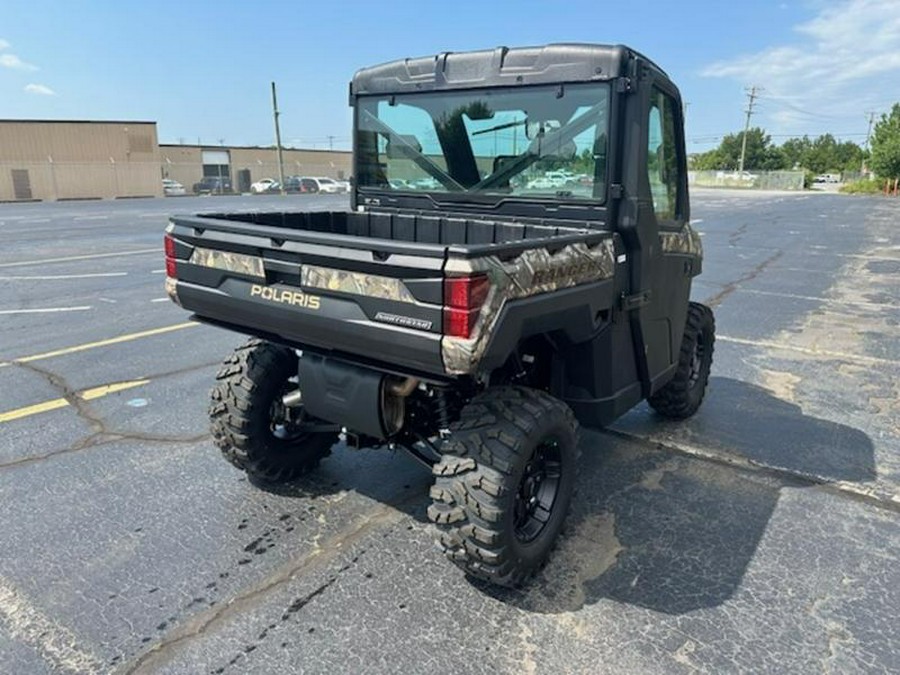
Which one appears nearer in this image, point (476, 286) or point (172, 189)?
point (476, 286)

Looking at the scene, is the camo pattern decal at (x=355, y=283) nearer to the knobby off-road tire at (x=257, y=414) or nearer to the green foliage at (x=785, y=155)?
the knobby off-road tire at (x=257, y=414)

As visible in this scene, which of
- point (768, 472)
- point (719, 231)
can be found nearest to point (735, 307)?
point (768, 472)

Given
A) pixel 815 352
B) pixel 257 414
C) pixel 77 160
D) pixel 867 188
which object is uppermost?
pixel 77 160

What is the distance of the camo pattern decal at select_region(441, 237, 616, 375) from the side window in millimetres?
899

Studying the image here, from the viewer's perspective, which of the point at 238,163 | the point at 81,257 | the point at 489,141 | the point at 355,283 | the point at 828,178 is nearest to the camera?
the point at 355,283

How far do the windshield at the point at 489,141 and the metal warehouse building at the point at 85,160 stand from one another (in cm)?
3815

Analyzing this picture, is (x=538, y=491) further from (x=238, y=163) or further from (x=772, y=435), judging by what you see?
(x=238, y=163)

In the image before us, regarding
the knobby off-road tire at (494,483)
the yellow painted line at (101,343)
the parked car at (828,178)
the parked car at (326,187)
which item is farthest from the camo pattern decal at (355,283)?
the parked car at (828,178)

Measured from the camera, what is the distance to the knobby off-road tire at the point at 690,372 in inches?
178

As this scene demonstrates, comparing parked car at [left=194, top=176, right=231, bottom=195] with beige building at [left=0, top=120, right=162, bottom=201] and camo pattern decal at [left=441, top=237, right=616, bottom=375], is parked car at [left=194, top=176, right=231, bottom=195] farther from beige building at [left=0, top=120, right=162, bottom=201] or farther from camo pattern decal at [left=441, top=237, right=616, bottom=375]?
camo pattern decal at [left=441, top=237, right=616, bottom=375]

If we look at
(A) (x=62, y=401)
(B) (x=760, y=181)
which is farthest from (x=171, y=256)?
(B) (x=760, y=181)

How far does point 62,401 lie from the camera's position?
16.1 feet

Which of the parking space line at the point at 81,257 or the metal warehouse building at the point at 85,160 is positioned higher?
the metal warehouse building at the point at 85,160

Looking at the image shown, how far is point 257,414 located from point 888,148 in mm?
68008
